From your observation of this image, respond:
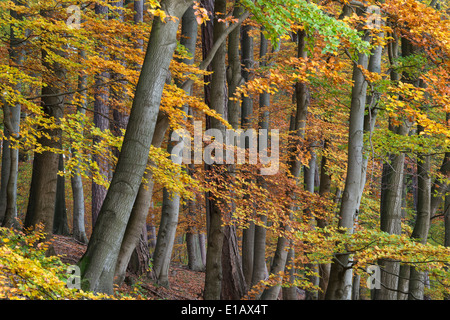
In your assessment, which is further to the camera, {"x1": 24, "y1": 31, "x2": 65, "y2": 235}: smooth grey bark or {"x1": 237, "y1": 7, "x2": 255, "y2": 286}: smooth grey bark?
{"x1": 237, "y1": 7, "x2": 255, "y2": 286}: smooth grey bark

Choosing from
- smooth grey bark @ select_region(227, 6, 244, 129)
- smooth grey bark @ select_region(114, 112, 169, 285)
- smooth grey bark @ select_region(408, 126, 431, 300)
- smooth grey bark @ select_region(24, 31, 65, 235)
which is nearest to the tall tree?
smooth grey bark @ select_region(24, 31, 65, 235)

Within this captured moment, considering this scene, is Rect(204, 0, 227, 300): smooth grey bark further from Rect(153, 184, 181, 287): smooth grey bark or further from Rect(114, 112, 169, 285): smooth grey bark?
Rect(153, 184, 181, 287): smooth grey bark

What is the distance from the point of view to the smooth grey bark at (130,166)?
5.23 metres

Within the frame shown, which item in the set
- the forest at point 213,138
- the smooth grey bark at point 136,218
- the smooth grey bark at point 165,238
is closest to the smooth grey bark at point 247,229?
the forest at point 213,138

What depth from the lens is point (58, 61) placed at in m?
8.35

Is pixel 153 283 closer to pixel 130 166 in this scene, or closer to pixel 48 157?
pixel 48 157

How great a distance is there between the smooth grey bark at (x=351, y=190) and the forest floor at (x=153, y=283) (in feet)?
12.6

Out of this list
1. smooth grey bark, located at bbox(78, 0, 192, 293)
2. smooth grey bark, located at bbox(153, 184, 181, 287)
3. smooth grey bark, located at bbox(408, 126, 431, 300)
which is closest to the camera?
smooth grey bark, located at bbox(78, 0, 192, 293)

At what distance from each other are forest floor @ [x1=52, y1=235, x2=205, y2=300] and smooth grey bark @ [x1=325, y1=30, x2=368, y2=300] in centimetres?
385

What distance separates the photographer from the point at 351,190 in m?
7.82

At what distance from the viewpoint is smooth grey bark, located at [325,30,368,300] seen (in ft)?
25.5

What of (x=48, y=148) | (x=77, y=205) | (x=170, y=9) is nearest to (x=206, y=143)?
(x=48, y=148)
